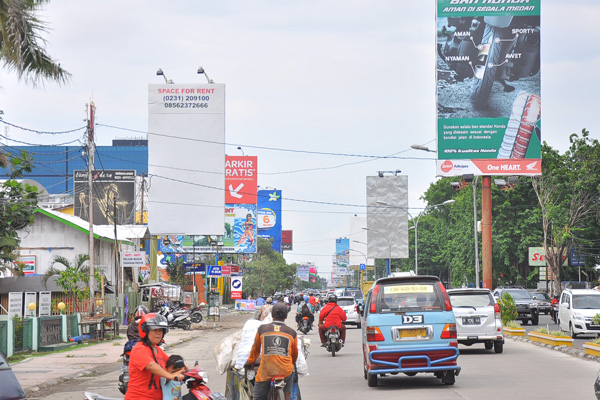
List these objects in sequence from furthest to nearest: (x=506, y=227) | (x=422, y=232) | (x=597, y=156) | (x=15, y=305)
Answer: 1. (x=422, y=232)
2. (x=506, y=227)
3. (x=597, y=156)
4. (x=15, y=305)

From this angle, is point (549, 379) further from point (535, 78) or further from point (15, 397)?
point (535, 78)

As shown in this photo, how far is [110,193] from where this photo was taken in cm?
7094

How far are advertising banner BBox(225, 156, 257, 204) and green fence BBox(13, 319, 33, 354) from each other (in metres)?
63.1

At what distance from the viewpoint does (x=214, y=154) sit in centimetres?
Answer: 5834

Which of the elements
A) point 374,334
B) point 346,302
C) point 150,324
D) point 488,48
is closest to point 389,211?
point 346,302

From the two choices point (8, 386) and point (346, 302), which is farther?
point (346, 302)

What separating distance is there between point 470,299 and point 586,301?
8788mm

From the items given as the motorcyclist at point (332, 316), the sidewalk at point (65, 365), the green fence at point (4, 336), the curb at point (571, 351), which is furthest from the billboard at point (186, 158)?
the motorcyclist at point (332, 316)

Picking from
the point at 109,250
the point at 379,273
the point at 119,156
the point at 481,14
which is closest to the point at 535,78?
the point at 481,14

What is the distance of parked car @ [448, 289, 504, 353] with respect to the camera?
22406 mm

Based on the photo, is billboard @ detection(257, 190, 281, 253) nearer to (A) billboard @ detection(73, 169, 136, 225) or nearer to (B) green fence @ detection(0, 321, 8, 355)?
(A) billboard @ detection(73, 169, 136, 225)

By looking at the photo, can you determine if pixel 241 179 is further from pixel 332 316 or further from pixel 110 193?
pixel 332 316

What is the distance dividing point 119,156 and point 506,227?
10521 centimetres

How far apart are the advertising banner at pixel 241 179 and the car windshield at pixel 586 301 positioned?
62.0m
